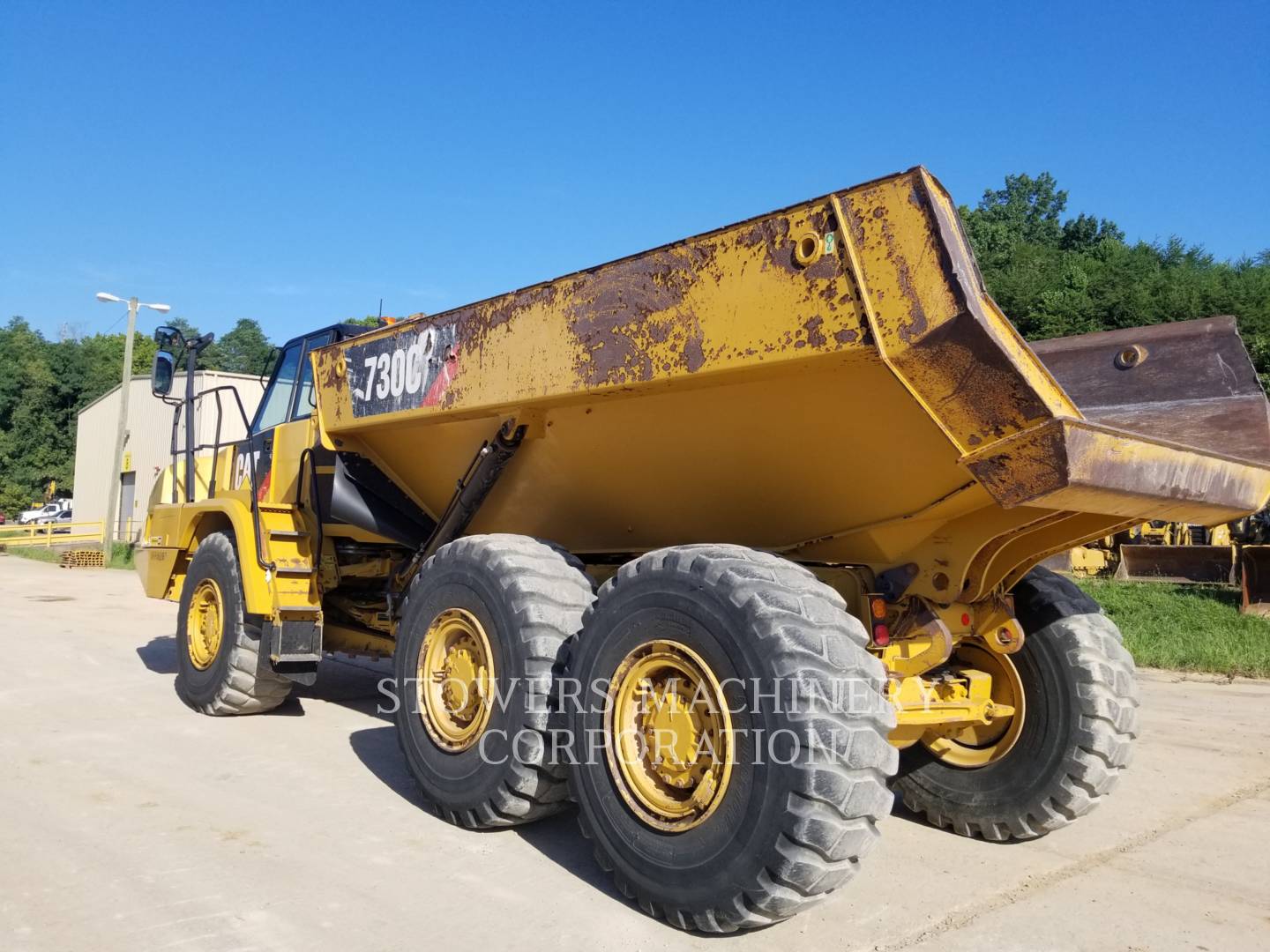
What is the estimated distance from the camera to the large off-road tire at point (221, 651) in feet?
20.4

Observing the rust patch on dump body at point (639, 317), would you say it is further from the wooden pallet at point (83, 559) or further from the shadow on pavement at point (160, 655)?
the wooden pallet at point (83, 559)

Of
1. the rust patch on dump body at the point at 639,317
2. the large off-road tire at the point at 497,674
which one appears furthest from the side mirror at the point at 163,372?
the rust patch on dump body at the point at 639,317

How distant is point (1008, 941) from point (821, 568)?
1.65 m

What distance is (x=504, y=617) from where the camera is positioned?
159 inches

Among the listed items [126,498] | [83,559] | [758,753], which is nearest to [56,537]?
[126,498]

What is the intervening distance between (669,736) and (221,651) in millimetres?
4158

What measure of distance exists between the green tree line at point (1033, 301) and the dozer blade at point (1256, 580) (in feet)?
17.8

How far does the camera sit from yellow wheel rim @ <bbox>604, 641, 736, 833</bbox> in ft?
10.5

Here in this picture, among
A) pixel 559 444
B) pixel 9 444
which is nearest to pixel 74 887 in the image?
pixel 559 444

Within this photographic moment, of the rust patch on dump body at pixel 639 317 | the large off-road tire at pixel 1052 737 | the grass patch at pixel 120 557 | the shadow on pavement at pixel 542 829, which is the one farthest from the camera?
the grass patch at pixel 120 557

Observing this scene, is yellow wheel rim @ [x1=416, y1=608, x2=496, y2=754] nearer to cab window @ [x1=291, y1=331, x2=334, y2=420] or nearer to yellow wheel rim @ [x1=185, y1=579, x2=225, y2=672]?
cab window @ [x1=291, y1=331, x2=334, y2=420]

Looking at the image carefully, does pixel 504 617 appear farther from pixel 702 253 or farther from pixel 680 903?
pixel 702 253

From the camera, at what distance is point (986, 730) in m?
4.52

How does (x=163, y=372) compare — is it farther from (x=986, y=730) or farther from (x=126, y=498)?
(x=126, y=498)
